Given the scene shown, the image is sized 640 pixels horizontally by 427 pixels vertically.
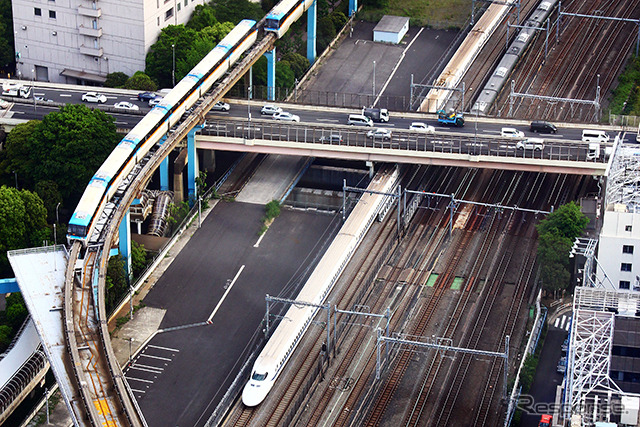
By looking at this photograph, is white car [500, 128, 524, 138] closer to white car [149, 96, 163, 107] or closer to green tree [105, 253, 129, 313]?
white car [149, 96, 163, 107]

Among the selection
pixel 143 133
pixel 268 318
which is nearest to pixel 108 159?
pixel 143 133

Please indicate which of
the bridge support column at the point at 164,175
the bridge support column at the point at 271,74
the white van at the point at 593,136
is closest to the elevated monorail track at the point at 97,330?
the bridge support column at the point at 164,175

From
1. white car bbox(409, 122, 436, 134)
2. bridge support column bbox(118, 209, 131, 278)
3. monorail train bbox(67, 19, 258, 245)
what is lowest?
bridge support column bbox(118, 209, 131, 278)

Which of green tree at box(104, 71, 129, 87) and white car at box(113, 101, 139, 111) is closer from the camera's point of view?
white car at box(113, 101, 139, 111)

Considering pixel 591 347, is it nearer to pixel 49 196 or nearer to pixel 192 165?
pixel 192 165

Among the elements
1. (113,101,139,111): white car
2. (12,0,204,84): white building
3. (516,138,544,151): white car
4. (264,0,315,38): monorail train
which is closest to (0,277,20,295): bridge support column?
(113,101,139,111): white car
